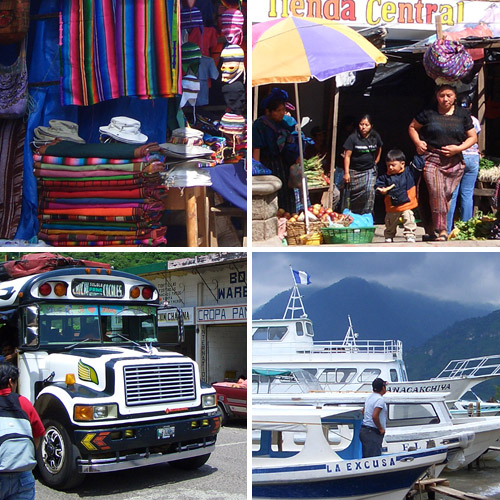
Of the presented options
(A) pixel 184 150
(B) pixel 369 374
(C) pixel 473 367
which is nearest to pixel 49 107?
(A) pixel 184 150

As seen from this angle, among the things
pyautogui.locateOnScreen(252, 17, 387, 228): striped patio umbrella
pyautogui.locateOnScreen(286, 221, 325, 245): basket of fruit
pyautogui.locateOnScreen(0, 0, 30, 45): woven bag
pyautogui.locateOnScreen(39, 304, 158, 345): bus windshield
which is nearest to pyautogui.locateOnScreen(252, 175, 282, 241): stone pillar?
pyautogui.locateOnScreen(286, 221, 325, 245): basket of fruit

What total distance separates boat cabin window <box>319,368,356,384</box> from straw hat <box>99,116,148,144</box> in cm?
263

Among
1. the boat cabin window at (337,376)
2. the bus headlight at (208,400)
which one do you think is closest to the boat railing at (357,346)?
the boat cabin window at (337,376)

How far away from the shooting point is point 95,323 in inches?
195

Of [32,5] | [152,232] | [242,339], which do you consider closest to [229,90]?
[152,232]

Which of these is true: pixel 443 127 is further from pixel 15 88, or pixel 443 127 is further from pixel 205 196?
pixel 15 88

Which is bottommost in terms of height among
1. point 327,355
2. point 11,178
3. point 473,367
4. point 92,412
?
point 473,367

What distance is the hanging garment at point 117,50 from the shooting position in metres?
5.41

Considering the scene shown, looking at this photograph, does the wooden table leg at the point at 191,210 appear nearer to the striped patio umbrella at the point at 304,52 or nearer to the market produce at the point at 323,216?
the market produce at the point at 323,216

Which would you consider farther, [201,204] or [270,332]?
[201,204]

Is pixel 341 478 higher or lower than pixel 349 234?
lower

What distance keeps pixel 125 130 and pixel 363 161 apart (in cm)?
220

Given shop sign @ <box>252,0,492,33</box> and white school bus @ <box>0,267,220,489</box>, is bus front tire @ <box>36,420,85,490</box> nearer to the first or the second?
white school bus @ <box>0,267,220,489</box>

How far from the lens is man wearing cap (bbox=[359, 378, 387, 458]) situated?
17.1 ft
